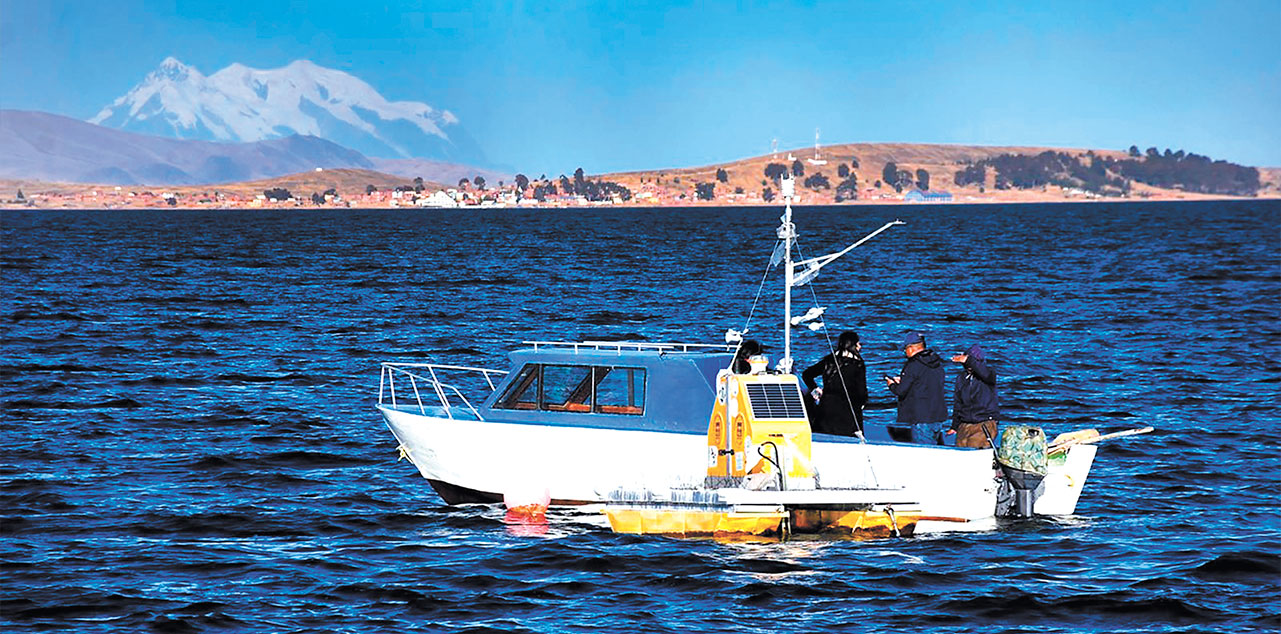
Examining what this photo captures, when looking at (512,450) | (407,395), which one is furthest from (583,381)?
(407,395)

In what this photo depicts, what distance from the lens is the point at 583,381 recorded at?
870 inches

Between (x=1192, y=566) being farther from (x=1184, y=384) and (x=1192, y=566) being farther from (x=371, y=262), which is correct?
(x=371, y=262)

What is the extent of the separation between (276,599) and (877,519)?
24.9 ft

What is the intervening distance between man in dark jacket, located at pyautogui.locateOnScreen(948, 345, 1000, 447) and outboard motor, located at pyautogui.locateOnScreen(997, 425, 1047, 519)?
0.89 ft

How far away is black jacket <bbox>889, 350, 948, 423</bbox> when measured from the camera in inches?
870

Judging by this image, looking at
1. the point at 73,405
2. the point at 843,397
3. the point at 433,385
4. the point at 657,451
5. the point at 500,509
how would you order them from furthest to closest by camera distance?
the point at 73,405 < the point at 433,385 < the point at 500,509 < the point at 843,397 < the point at 657,451

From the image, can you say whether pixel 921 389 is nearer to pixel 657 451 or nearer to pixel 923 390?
pixel 923 390

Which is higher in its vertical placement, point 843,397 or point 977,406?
point 843,397

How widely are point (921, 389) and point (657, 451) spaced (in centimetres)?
398

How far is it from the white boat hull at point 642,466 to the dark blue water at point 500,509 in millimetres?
453

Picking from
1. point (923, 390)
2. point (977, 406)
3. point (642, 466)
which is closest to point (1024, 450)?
point (977, 406)

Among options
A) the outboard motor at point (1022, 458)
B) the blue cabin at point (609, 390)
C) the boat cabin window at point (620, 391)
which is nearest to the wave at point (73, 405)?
the blue cabin at point (609, 390)

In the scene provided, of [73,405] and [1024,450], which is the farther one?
[73,405]

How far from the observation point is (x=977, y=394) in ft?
70.8
